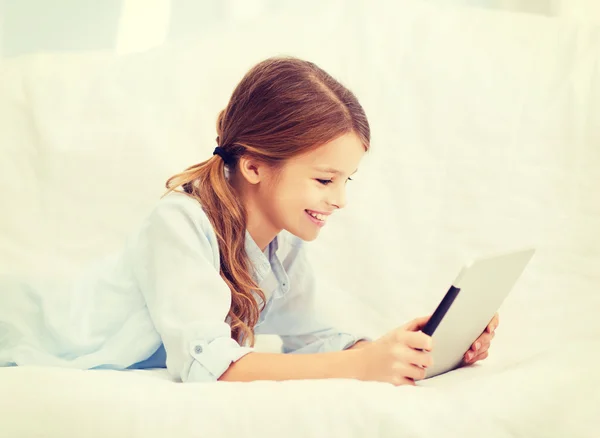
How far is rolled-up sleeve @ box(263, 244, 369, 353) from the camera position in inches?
48.7

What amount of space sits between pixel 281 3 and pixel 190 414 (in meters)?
1.44

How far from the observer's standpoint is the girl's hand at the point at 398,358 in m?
0.82

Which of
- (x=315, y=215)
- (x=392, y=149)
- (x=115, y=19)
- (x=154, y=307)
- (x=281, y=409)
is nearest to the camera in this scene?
(x=281, y=409)

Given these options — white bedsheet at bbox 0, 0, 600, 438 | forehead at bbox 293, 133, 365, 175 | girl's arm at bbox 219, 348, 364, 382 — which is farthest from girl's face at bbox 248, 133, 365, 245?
white bedsheet at bbox 0, 0, 600, 438

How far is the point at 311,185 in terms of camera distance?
1033 millimetres

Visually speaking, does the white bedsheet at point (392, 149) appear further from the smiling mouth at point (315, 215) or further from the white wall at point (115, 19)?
the smiling mouth at point (315, 215)

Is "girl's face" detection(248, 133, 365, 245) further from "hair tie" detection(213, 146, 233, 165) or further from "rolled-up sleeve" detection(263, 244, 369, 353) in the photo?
"rolled-up sleeve" detection(263, 244, 369, 353)

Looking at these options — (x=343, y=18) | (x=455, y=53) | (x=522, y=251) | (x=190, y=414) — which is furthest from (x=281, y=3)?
(x=190, y=414)

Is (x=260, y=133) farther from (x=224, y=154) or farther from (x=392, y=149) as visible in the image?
(x=392, y=149)

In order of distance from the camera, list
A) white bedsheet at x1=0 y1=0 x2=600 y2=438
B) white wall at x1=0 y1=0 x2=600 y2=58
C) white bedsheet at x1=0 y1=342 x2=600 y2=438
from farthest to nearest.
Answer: white wall at x1=0 y1=0 x2=600 y2=58
white bedsheet at x1=0 y1=0 x2=600 y2=438
white bedsheet at x1=0 y1=342 x2=600 y2=438

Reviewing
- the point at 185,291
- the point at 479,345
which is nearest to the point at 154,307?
the point at 185,291

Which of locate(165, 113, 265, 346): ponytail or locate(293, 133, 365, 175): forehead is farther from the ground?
locate(293, 133, 365, 175): forehead

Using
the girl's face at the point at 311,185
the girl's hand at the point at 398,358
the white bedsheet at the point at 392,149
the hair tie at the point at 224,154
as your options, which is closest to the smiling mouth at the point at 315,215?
the girl's face at the point at 311,185

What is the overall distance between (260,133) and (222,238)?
15 centimetres
